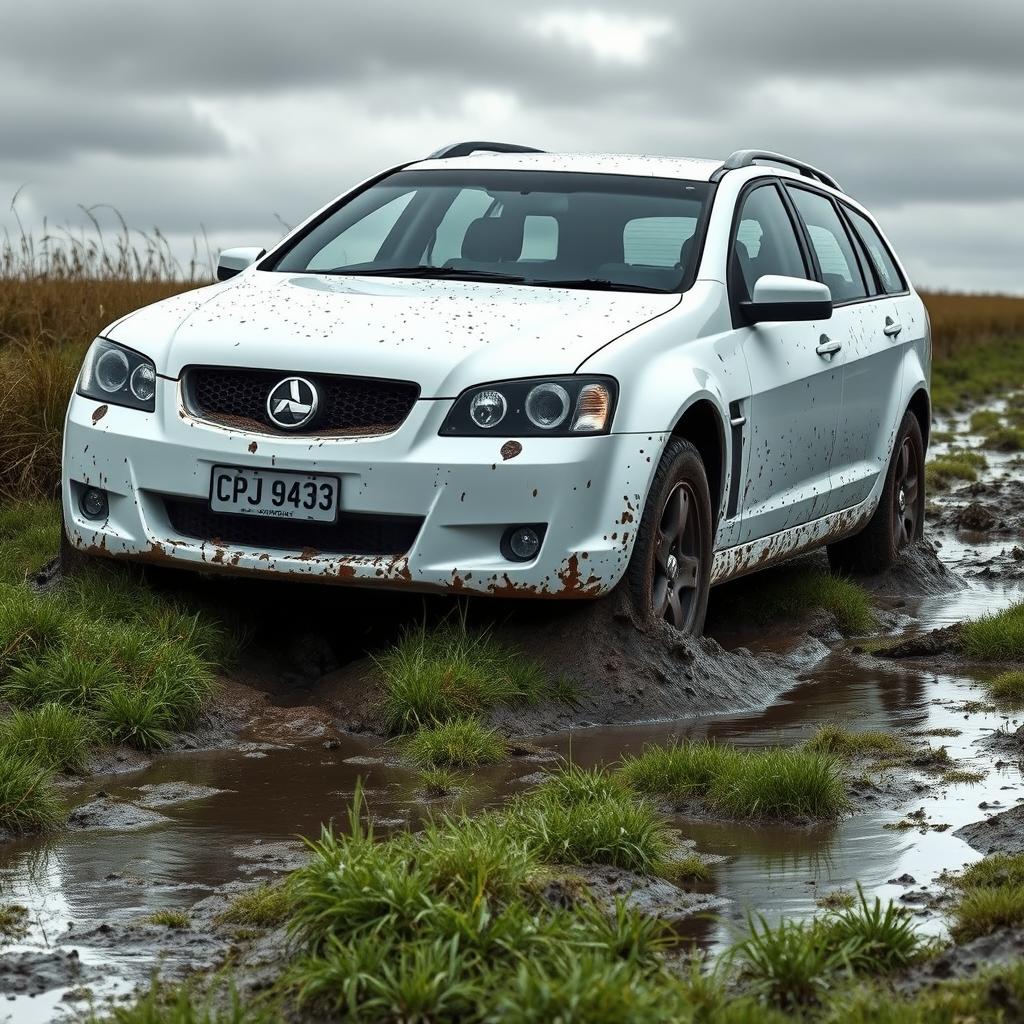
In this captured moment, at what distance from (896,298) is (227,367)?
434 centimetres

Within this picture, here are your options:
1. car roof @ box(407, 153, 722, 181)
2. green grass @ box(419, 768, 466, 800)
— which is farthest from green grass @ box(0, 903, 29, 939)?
car roof @ box(407, 153, 722, 181)

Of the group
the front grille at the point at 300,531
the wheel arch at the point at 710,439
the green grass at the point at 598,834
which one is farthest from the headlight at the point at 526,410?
the green grass at the point at 598,834

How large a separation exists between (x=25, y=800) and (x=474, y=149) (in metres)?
4.68

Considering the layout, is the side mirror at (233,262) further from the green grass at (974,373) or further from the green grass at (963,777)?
the green grass at (974,373)

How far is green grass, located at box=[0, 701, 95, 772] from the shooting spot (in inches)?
211

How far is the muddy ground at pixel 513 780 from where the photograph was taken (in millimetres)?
3889

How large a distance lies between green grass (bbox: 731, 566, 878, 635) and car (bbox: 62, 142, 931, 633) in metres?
0.62

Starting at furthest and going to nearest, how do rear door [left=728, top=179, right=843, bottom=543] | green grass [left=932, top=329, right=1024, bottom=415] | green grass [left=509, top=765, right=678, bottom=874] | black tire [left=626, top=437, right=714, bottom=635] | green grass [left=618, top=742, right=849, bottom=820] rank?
green grass [left=932, top=329, right=1024, bottom=415] < rear door [left=728, top=179, right=843, bottom=543] < black tire [left=626, top=437, right=714, bottom=635] < green grass [left=618, top=742, right=849, bottom=820] < green grass [left=509, top=765, right=678, bottom=874]

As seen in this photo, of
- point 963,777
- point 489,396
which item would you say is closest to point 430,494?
point 489,396

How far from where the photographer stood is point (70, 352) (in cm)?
1091

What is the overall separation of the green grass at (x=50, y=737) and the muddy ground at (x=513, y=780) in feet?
0.39

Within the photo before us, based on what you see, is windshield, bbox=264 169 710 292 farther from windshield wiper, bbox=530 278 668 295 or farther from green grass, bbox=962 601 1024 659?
green grass, bbox=962 601 1024 659

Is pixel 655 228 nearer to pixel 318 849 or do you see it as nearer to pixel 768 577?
pixel 768 577

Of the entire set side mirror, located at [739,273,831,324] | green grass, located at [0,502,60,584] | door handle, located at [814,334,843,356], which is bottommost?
→ green grass, located at [0,502,60,584]
